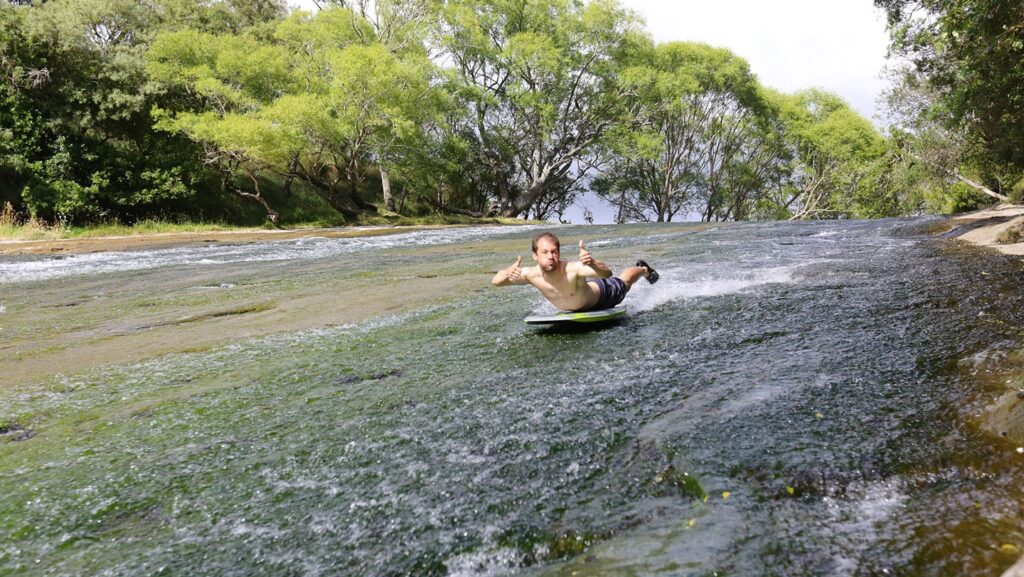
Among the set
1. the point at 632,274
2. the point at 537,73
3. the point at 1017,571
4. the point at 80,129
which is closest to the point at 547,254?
the point at 632,274

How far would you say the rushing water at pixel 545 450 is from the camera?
2.28 m

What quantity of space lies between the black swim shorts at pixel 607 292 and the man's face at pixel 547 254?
23.4 inches

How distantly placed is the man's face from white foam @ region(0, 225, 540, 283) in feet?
30.4

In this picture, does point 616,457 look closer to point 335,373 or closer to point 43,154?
point 335,373

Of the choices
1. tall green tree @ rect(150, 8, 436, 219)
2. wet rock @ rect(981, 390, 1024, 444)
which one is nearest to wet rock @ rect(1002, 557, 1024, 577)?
wet rock @ rect(981, 390, 1024, 444)

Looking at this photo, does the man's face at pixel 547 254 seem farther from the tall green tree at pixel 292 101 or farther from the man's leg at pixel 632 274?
the tall green tree at pixel 292 101

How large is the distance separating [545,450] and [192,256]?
13881 mm

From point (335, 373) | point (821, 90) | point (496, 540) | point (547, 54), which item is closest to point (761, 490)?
point (496, 540)

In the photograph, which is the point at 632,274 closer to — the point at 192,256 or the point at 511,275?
the point at 511,275

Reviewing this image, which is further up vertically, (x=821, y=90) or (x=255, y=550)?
(x=821, y=90)

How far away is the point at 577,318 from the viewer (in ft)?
18.9

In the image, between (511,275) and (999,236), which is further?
(999,236)

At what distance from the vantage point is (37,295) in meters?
9.16

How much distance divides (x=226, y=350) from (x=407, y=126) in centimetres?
2300
